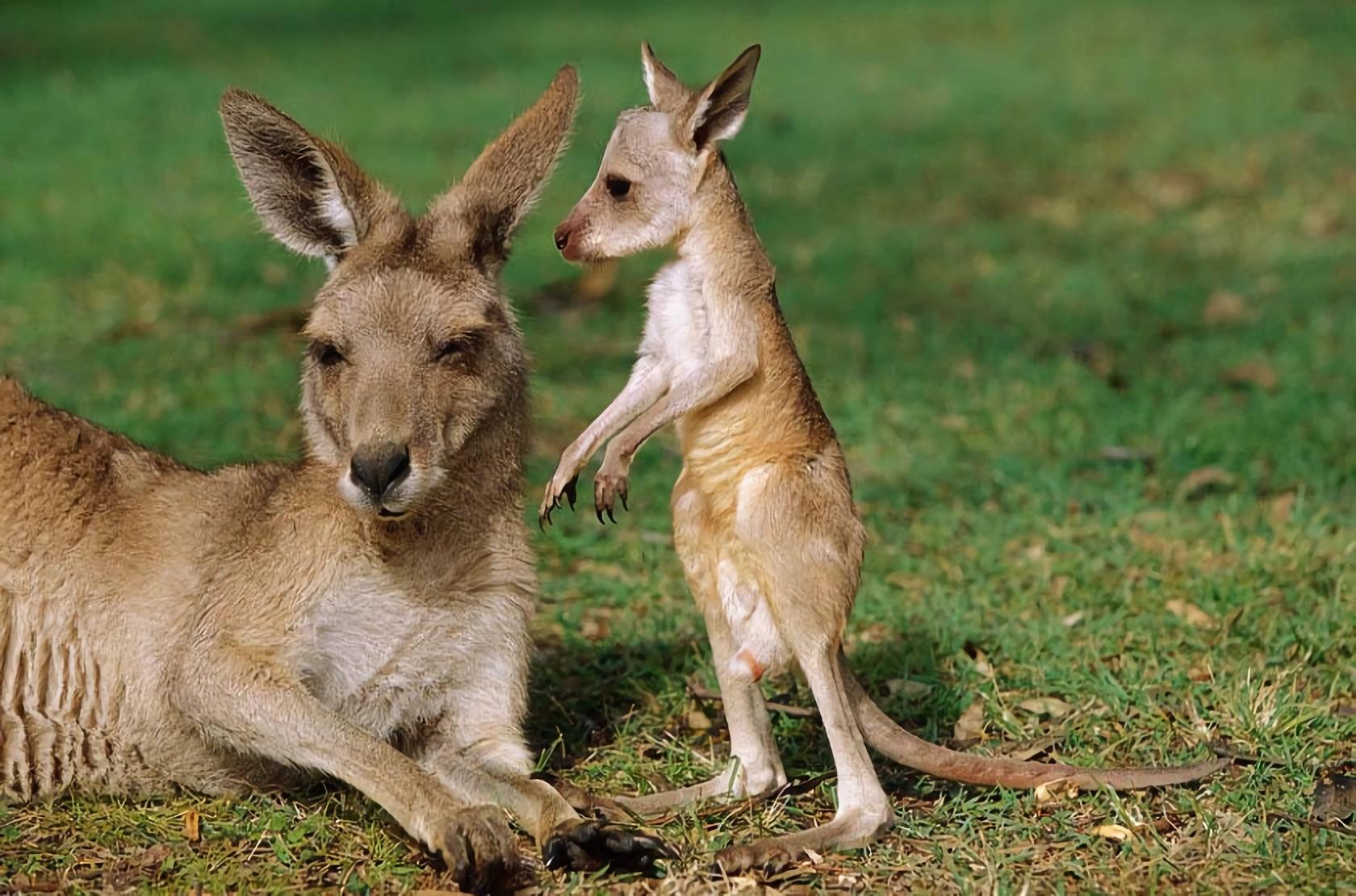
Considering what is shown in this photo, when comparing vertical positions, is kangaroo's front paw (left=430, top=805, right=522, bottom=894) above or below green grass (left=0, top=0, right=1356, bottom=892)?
above

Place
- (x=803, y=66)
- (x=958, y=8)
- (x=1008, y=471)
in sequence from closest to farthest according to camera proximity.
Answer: (x=1008, y=471)
(x=803, y=66)
(x=958, y=8)

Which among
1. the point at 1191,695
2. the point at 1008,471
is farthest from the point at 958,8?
the point at 1191,695

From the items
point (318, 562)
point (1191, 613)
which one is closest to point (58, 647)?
point (318, 562)

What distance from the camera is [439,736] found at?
3176 mm

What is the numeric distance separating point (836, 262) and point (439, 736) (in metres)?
4.56

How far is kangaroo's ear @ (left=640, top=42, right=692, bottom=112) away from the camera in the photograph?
3123mm

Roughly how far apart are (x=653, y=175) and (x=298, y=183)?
2.16ft

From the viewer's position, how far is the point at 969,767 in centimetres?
307

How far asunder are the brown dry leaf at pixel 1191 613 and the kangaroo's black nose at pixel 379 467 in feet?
6.48

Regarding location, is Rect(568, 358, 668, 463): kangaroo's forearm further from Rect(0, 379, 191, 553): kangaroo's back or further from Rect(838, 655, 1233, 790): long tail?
Rect(0, 379, 191, 553): kangaroo's back

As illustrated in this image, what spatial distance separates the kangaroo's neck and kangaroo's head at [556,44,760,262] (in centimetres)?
2

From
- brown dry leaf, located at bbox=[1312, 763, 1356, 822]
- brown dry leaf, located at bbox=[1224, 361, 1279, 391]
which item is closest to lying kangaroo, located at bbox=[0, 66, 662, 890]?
brown dry leaf, located at bbox=[1312, 763, 1356, 822]

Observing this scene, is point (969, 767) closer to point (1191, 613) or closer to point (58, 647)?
point (1191, 613)

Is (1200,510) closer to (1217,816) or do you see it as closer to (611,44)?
(1217,816)
